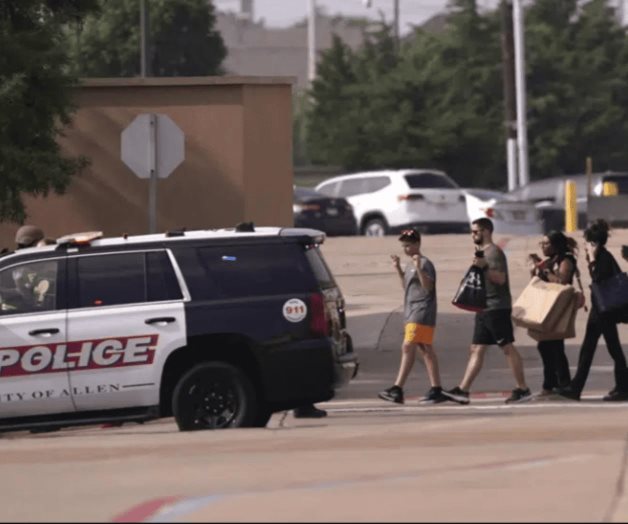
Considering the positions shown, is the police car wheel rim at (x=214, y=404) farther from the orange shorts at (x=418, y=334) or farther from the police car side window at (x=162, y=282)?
the orange shorts at (x=418, y=334)

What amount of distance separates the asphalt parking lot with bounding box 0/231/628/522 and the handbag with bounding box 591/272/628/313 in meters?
0.93

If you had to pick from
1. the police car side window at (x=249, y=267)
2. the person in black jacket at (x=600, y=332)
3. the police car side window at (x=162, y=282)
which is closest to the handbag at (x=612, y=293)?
the person in black jacket at (x=600, y=332)

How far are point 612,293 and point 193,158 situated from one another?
795 centimetres

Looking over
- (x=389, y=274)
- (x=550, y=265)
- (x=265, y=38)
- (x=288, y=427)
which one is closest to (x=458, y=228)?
(x=389, y=274)

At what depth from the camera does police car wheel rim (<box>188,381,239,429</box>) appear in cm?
1363

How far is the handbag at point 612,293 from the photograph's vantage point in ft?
53.0

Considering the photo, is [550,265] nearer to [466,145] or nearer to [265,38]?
[466,145]

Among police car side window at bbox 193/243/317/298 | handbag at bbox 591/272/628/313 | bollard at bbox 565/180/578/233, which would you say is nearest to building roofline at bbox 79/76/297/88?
handbag at bbox 591/272/628/313

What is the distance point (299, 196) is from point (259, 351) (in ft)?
91.8

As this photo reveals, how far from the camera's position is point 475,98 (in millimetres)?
58188

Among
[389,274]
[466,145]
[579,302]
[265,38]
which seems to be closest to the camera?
[579,302]

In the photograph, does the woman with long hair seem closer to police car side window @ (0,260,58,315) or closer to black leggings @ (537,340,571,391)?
black leggings @ (537,340,571,391)

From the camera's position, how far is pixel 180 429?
13.6m

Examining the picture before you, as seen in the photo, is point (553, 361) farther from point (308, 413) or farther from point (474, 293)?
point (308, 413)
